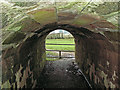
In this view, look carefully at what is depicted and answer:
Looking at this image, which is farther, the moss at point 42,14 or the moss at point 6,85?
the moss at point 6,85

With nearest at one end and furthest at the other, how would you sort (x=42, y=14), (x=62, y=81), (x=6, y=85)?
(x=42, y=14)
(x=6, y=85)
(x=62, y=81)

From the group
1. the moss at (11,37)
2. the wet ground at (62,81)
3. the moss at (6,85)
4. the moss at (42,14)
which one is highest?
the moss at (42,14)

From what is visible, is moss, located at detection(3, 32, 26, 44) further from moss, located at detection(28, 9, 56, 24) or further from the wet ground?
the wet ground

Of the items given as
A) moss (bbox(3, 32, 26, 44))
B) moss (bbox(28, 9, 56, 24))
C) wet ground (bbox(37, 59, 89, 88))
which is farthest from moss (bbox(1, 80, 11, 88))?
wet ground (bbox(37, 59, 89, 88))

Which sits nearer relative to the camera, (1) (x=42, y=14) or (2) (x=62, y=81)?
(1) (x=42, y=14)

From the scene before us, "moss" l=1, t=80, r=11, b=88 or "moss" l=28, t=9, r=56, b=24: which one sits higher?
"moss" l=28, t=9, r=56, b=24

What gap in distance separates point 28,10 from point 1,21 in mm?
341

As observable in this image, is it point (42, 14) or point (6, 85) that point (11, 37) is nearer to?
point (42, 14)

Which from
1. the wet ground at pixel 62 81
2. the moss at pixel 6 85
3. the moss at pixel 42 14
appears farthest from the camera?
the wet ground at pixel 62 81

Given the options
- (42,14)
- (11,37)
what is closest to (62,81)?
(11,37)

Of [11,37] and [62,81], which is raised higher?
[11,37]

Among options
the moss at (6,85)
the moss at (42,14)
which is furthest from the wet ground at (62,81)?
the moss at (42,14)

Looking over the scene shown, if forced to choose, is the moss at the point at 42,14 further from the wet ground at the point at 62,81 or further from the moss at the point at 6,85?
the wet ground at the point at 62,81

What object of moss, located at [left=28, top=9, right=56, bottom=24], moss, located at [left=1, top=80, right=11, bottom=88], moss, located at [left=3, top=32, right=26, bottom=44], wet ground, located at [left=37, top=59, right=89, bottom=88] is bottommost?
wet ground, located at [left=37, top=59, right=89, bottom=88]
